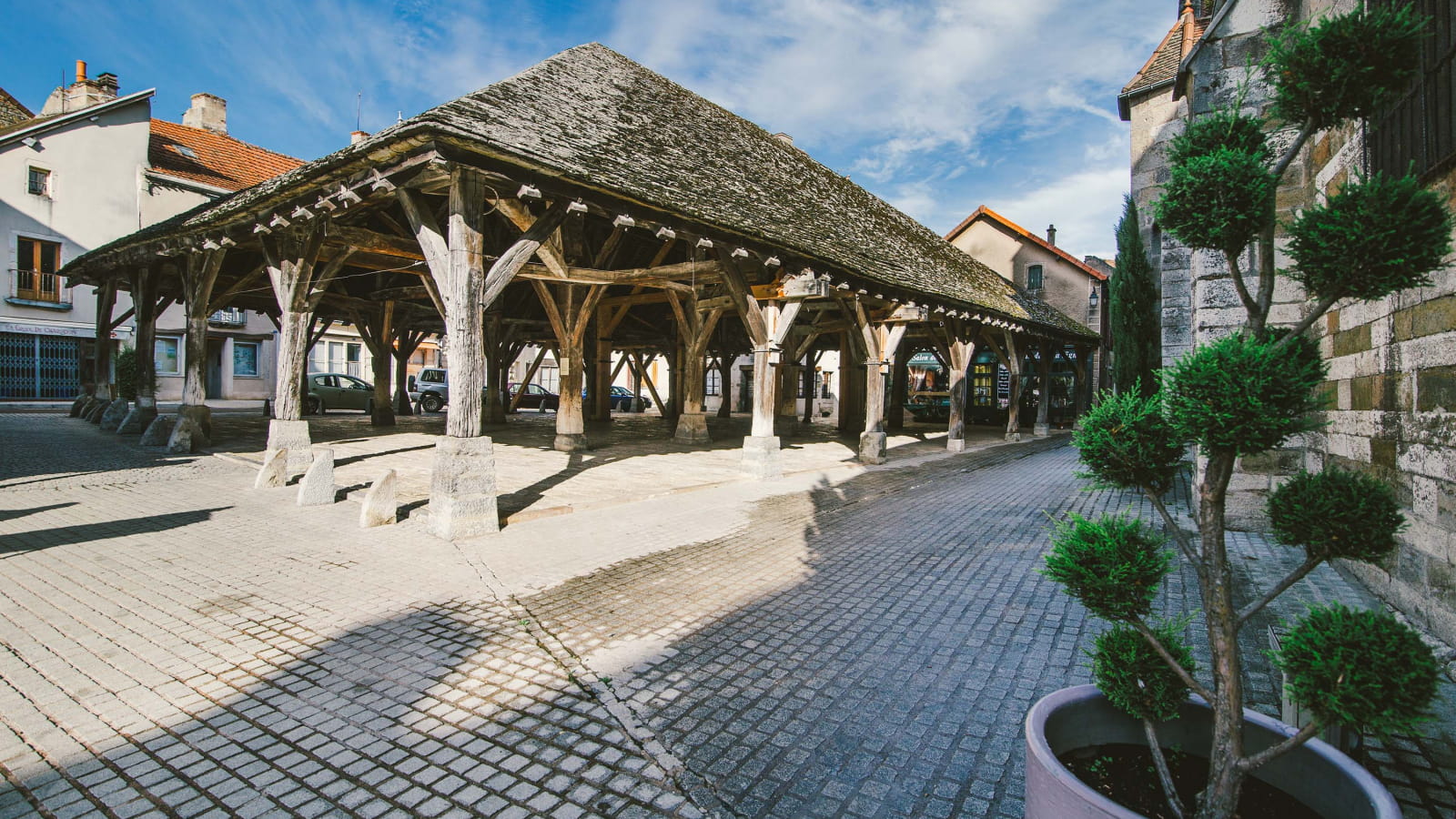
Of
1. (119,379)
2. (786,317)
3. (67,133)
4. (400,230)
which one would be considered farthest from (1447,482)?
(67,133)

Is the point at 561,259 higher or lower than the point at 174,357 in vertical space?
higher

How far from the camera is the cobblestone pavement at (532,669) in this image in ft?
7.48

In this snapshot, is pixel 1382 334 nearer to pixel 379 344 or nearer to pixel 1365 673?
pixel 1365 673

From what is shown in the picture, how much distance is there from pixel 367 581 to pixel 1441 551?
20.3ft

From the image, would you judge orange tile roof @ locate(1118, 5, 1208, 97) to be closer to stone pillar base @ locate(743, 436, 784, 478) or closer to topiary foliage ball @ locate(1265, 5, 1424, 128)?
stone pillar base @ locate(743, 436, 784, 478)

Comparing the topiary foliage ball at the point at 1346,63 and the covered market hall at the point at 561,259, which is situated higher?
the covered market hall at the point at 561,259

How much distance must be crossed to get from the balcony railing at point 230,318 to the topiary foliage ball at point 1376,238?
30.3 m

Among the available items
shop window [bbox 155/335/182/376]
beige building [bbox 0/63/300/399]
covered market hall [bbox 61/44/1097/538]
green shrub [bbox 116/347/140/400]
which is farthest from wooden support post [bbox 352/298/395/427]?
shop window [bbox 155/335/182/376]

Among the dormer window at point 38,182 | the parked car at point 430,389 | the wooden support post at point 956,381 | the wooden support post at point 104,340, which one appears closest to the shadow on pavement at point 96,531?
the wooden support post at point 104,340

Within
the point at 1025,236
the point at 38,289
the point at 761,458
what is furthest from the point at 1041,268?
the point at 38,289

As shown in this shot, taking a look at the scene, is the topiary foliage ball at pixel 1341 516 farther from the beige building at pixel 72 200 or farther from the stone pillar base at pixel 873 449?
the beige building at pixel 72 200

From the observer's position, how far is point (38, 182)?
1906cm

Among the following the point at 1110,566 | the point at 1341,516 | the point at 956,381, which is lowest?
the point at 1110,566

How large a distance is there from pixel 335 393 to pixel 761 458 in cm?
1717
